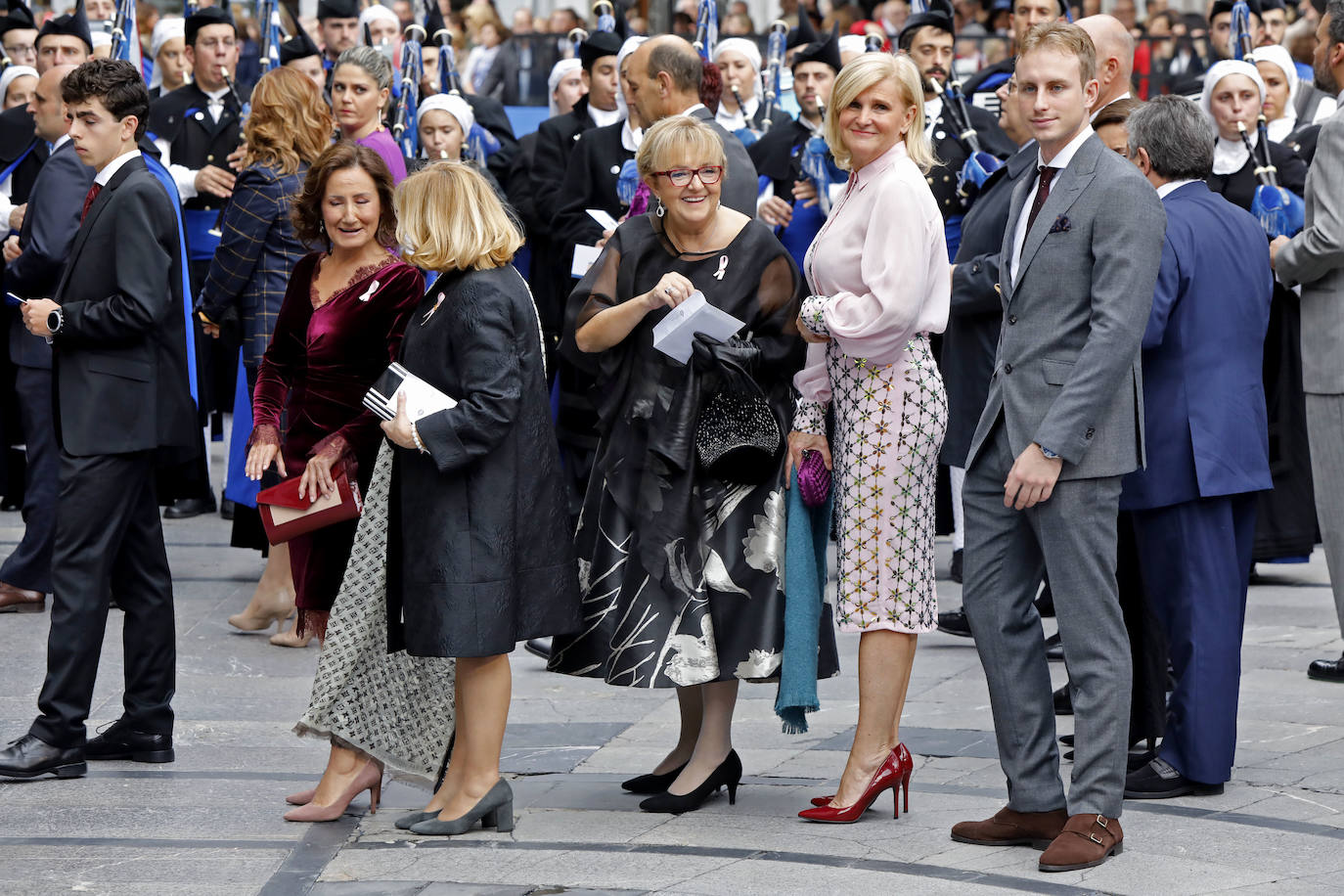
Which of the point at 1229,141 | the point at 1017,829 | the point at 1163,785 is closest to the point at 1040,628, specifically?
the point at 1017,829

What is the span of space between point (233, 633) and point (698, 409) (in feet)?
11.1

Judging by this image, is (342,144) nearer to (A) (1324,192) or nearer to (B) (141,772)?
(B) (141,772)

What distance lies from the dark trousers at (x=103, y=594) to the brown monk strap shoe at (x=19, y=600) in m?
2.37

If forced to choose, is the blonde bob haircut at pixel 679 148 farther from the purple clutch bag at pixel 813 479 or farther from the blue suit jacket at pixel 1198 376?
the blue suit jacket at pixel 1198 376

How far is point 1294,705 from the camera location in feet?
21.2

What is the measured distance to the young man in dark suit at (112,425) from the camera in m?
5.71

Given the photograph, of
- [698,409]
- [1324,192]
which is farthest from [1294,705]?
[698,409]

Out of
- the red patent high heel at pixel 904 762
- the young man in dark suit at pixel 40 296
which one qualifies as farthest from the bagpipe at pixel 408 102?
the red patent high heel at pixel 904 762

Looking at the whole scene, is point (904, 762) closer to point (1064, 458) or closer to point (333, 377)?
point (1064, 458)

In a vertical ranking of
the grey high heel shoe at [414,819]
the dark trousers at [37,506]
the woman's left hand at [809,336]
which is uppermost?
the woman's left hand at [809,336]

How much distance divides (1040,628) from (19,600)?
15.9ft

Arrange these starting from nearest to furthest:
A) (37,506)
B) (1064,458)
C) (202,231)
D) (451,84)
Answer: (1064,458) < (37,506) < (202,231) < (451,84)

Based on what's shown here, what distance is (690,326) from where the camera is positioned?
4992mm

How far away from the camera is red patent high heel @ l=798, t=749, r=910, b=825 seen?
5.09 meters
